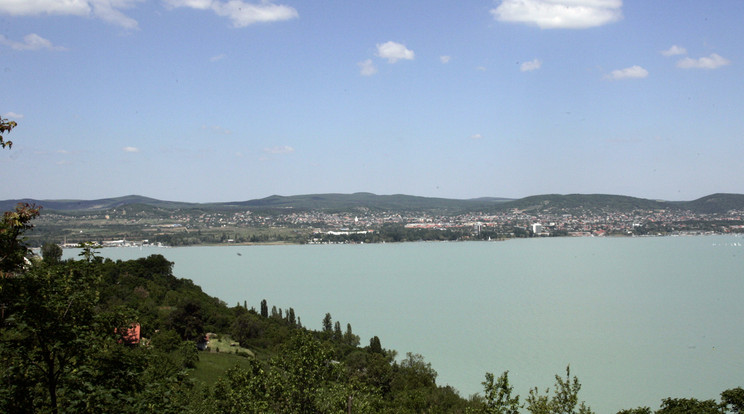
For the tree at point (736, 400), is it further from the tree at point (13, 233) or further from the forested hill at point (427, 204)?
the forested hill at point (427, 204)

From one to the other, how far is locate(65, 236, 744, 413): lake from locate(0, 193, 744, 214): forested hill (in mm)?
64303

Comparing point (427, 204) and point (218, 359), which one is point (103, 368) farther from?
point (427, 204)

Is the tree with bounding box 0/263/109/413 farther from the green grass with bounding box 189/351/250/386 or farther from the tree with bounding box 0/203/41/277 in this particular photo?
the green grass with bounding box 189/351/250/386

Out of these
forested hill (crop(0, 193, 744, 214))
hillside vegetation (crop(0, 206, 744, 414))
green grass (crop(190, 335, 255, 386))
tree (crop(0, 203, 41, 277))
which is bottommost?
green grass (crop(190, 335, 255, 386))

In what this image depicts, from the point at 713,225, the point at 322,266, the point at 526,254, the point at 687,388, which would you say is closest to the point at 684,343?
the point at 687,388

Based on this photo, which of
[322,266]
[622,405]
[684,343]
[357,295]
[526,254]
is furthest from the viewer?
[526,254]

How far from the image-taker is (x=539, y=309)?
39250mm

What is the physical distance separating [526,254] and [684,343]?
5336 centimetres

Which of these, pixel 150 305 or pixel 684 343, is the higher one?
pixel 150 305

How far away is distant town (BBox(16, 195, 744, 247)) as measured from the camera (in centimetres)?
11000

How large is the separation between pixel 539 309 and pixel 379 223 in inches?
4114

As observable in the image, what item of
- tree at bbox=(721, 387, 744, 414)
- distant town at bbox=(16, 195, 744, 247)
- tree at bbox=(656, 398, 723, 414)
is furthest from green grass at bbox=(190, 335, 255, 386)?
distant town at bbox=(16, 195, 744, 247)

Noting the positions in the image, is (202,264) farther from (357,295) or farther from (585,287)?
(585,287)

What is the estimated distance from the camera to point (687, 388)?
71.7 feet
